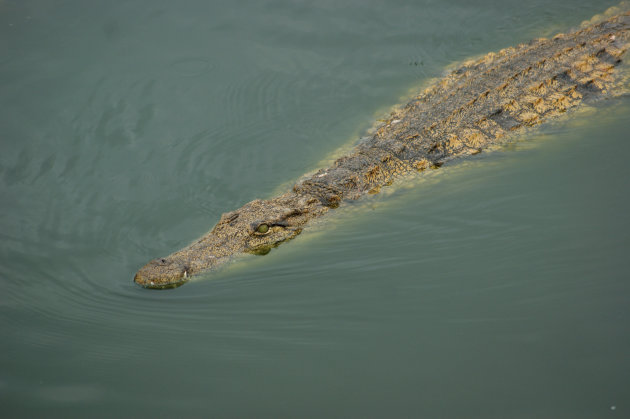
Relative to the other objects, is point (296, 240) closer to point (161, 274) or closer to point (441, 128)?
point (161, 274)

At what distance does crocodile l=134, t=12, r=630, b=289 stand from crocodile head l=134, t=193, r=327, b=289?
11 mm

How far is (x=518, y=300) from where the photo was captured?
445cm

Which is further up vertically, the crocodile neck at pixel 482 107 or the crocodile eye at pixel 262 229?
the crocodile neck at pixel 482 107

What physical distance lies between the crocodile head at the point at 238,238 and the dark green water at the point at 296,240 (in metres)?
0.19

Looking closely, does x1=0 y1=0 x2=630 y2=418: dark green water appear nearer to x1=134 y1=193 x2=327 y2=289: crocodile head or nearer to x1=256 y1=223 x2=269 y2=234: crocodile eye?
x1=134 y1=193 x2=327 y2=289: crocodile head

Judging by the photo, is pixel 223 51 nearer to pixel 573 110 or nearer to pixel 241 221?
pixel 241 221

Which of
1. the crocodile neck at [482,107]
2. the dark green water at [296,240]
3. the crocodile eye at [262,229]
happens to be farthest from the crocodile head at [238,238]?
the crocodile neck at [482,107]

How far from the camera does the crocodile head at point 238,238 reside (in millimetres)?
5066

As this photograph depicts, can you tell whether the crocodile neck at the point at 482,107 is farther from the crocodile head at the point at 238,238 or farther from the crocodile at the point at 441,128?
the crocodile head at the point at 238,238

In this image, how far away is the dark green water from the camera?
395 centimetres

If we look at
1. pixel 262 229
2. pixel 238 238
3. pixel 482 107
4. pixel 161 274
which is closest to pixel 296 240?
pixel 262 229

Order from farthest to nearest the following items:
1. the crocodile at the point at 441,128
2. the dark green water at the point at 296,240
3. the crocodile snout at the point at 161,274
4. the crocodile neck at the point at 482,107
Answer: the crocodile neck at the point at 482,107 < the crocodile at the point at 441,128 < the crocodile snout at the point at 161,274 < the dark green water at the point at 296,240

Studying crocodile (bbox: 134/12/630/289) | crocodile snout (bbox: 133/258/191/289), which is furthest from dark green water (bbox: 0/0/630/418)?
crocodile (bbox: 134/12/630/289)

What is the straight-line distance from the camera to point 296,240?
5.79 meters
